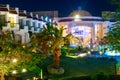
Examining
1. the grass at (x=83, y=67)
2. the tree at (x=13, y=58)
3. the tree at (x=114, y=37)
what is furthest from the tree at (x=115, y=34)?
the grass at (x=83, y=67)

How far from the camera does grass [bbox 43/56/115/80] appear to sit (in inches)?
1410

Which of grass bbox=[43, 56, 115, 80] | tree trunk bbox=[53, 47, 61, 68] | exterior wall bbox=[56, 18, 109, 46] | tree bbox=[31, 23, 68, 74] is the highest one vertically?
exterior wall bbox=[56, 18, 109, 46]

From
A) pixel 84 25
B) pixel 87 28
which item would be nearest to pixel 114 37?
pixel 84 25

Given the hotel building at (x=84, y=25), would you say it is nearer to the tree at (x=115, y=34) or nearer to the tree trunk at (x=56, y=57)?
the tree trunk at (x=56, y=57)

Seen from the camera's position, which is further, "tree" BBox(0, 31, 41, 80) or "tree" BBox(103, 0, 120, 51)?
"tree" BBox(0, 31, 41, 80)

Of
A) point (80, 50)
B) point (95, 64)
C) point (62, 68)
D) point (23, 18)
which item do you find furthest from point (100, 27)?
point (62, 68)

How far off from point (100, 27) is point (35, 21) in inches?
816

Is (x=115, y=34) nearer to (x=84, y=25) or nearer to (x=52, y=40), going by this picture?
(x=52, y=40)

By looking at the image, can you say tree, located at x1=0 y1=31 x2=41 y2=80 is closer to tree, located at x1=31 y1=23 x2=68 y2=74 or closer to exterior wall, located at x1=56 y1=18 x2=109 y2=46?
tree, located at x1=31 y1=23 x2=68 y2=74

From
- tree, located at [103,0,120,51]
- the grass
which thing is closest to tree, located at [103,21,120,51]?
tree, located at [103,0,120,51]

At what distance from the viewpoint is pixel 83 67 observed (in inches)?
1547

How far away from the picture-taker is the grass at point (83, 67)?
35.8 meters

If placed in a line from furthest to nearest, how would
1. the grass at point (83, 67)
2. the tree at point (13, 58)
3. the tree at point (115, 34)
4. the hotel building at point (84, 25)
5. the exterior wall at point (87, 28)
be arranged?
the hotel building at point (84, 25) < the exterior wall at point (87, 28) < the grass at point (83, 67) < the tree at point (13, 58) < the tree at point (115, 34)

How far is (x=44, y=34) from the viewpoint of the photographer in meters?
36.4
